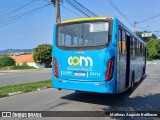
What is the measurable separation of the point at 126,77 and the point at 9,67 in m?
35.9

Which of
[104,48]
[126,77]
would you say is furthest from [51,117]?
[126,77]

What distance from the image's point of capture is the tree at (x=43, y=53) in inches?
1947

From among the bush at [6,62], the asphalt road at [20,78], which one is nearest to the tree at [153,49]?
the bush at [6,62]

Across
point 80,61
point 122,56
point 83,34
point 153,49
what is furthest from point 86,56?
point 153,49

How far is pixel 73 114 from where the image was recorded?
8.05 m

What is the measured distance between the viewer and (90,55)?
9.59 meters

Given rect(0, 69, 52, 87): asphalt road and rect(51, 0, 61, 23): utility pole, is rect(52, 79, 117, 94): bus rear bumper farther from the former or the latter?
rect(51, 0, 61, 23): utility pole

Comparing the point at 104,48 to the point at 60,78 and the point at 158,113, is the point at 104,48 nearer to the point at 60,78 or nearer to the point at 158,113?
the point at 60,78

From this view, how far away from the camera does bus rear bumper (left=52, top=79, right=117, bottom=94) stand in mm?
9211

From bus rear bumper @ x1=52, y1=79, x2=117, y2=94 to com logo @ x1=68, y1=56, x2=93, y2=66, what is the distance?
65cm

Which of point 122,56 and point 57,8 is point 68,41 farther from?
point 57,8

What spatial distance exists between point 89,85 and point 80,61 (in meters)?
0.92

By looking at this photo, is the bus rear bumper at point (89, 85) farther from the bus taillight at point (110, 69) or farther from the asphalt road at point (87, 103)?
the asphalt road at point (87, 103)

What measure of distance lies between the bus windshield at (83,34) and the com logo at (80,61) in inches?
18.8
